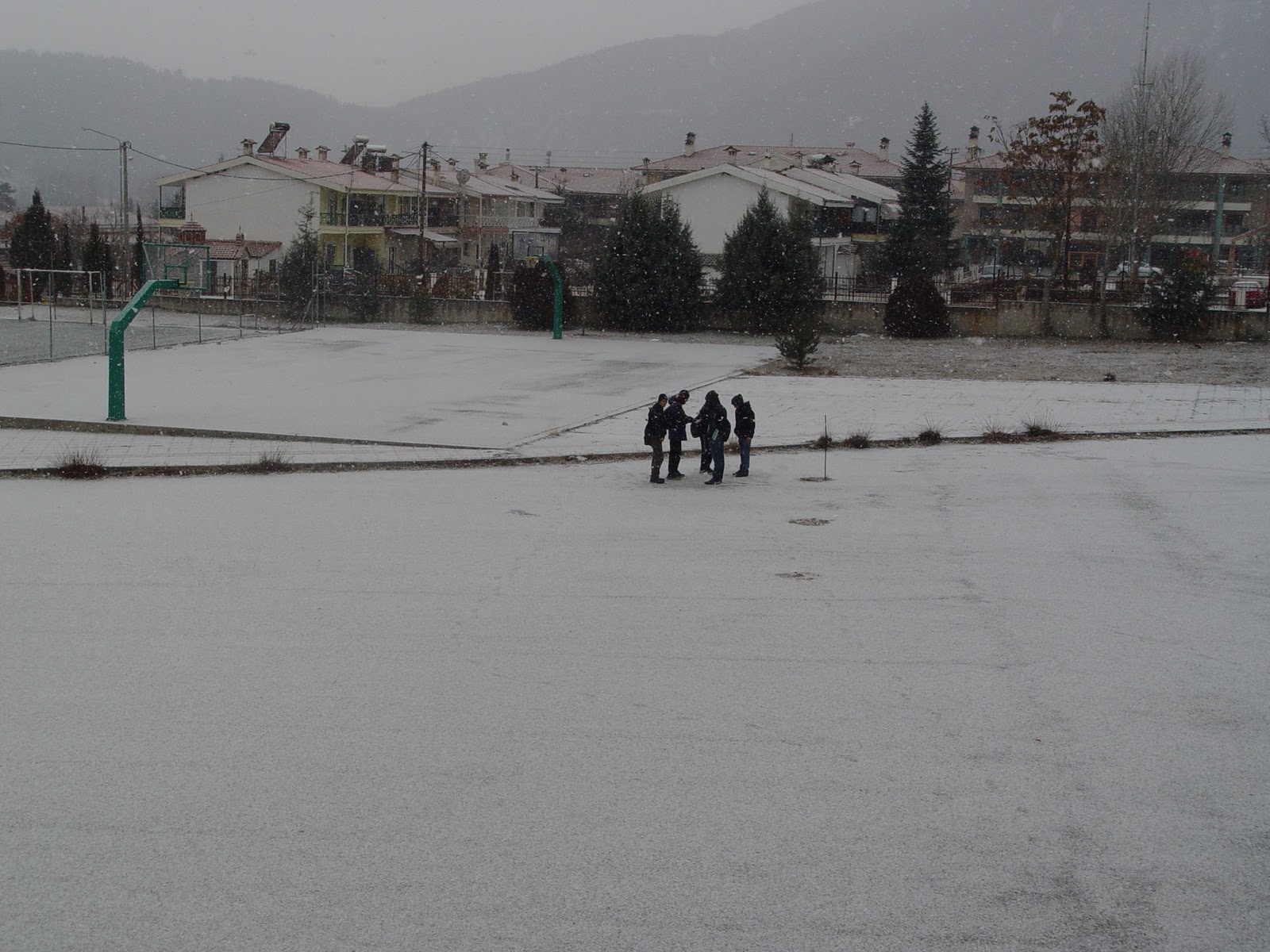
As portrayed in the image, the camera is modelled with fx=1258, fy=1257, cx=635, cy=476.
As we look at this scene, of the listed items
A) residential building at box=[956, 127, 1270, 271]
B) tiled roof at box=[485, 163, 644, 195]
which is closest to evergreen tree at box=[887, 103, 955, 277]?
residential building at box=[956, 127, 1270, 271]

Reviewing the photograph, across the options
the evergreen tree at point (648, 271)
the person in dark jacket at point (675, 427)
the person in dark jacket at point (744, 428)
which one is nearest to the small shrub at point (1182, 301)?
the evergreen tree at point (648, 271)

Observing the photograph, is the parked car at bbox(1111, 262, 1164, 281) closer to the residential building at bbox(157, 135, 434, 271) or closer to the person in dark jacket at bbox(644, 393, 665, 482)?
the residential building at bbox(157, 135, 434, 271)

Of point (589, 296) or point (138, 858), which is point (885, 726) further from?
point (589, 296)

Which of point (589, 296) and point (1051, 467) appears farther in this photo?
point (589, 296)

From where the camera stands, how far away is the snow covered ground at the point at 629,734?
556cm

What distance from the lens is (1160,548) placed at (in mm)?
12836

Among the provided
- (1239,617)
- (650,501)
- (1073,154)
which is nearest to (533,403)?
(650,501)

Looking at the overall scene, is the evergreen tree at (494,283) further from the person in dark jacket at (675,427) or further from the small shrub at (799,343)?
the person in dark jacket at (675,427)

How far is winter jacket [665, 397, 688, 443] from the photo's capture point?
16422 mm

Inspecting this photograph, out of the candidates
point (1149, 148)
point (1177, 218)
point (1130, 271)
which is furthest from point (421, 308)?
point (1177, 218)

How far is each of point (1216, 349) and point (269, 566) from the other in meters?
33.5

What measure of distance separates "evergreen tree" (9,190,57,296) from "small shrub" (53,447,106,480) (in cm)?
4481

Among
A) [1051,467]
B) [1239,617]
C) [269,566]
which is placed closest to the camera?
[1239,617]

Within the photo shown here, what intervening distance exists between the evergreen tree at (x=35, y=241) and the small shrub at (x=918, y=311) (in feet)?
125
